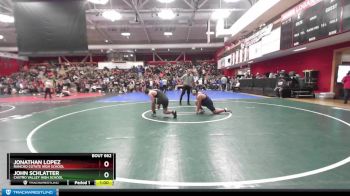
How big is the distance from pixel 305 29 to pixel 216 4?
8993mm

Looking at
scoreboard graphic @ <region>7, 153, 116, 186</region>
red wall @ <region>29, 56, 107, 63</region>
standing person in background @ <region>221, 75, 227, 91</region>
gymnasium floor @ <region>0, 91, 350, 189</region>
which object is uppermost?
red wall @ <region>29, 56, 107, 63</region>

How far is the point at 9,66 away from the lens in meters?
31.5

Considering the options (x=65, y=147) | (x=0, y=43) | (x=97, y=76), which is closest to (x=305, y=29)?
(x=65, y=147)

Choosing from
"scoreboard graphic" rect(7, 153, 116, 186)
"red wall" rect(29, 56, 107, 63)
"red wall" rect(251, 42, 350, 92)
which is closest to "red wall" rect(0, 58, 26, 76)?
"red wall" rect(29, 56, 107, 63)

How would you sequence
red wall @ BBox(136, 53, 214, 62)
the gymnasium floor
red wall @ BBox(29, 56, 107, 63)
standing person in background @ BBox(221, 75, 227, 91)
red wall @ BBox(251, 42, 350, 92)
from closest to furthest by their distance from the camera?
the gymnasium floor < red wall @ BBox(251, 42, 350, 92) < standing person in background @ BBox(221, 75, 227, 91) < red wall @ BBox(29, 56, 107, 63) < red wall @ BBox(136, 53, 214, 62)

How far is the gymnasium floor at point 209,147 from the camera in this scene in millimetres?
2510

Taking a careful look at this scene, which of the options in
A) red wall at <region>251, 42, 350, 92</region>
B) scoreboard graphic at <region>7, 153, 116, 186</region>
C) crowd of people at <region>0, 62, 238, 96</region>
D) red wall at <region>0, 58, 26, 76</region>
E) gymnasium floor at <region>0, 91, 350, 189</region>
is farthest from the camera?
red wall at <region>0, 58, 26, 76</region>

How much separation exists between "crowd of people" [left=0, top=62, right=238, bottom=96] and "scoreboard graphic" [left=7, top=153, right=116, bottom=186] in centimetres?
1708

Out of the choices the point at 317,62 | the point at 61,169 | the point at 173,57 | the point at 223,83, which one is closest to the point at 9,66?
the point at 173,57

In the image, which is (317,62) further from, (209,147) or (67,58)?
(67,58)

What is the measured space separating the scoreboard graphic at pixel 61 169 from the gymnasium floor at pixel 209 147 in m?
0.62

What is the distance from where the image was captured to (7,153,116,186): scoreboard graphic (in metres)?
1.79

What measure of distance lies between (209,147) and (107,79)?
2454cm

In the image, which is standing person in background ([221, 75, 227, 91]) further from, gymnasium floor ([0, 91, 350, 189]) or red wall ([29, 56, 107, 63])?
red wall ([29, 56, 107, 63])
